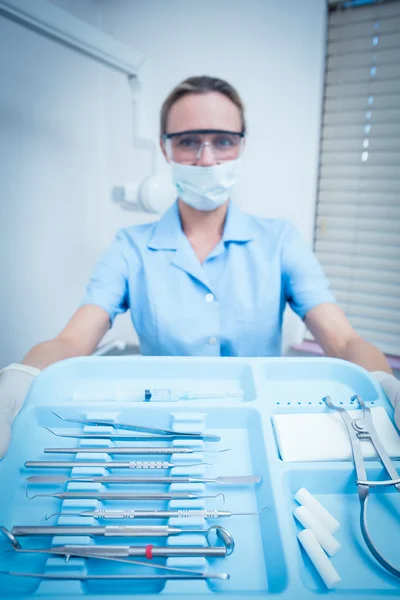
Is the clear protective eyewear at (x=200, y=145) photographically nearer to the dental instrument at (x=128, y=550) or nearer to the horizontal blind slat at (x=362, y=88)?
the horizontal blind slat at (x=362, y=88)

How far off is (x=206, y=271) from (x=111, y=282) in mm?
221

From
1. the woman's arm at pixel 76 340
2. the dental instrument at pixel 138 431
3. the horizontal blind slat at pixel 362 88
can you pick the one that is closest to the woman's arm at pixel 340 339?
the dental instrument at pixel 138 431

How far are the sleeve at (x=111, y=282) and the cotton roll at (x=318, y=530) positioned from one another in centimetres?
60

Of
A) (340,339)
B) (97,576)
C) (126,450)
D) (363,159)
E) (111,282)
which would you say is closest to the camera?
(97,576)

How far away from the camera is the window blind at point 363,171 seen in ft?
3.76

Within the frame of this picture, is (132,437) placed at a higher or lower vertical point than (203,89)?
lower

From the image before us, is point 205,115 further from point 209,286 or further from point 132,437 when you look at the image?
point 132,437

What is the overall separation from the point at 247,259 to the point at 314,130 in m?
0.57

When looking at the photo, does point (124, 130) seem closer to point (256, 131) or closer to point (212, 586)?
point (256, 131)

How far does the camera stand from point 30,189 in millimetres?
1145

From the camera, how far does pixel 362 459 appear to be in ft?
1.30

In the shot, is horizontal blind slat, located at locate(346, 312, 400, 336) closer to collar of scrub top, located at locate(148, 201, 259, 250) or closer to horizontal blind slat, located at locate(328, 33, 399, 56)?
collar of scrub top, located at locate(148, 201, 259, 250)

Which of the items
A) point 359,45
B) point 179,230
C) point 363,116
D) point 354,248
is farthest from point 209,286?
point 359,45

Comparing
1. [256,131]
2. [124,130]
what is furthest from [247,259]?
[124,130]
